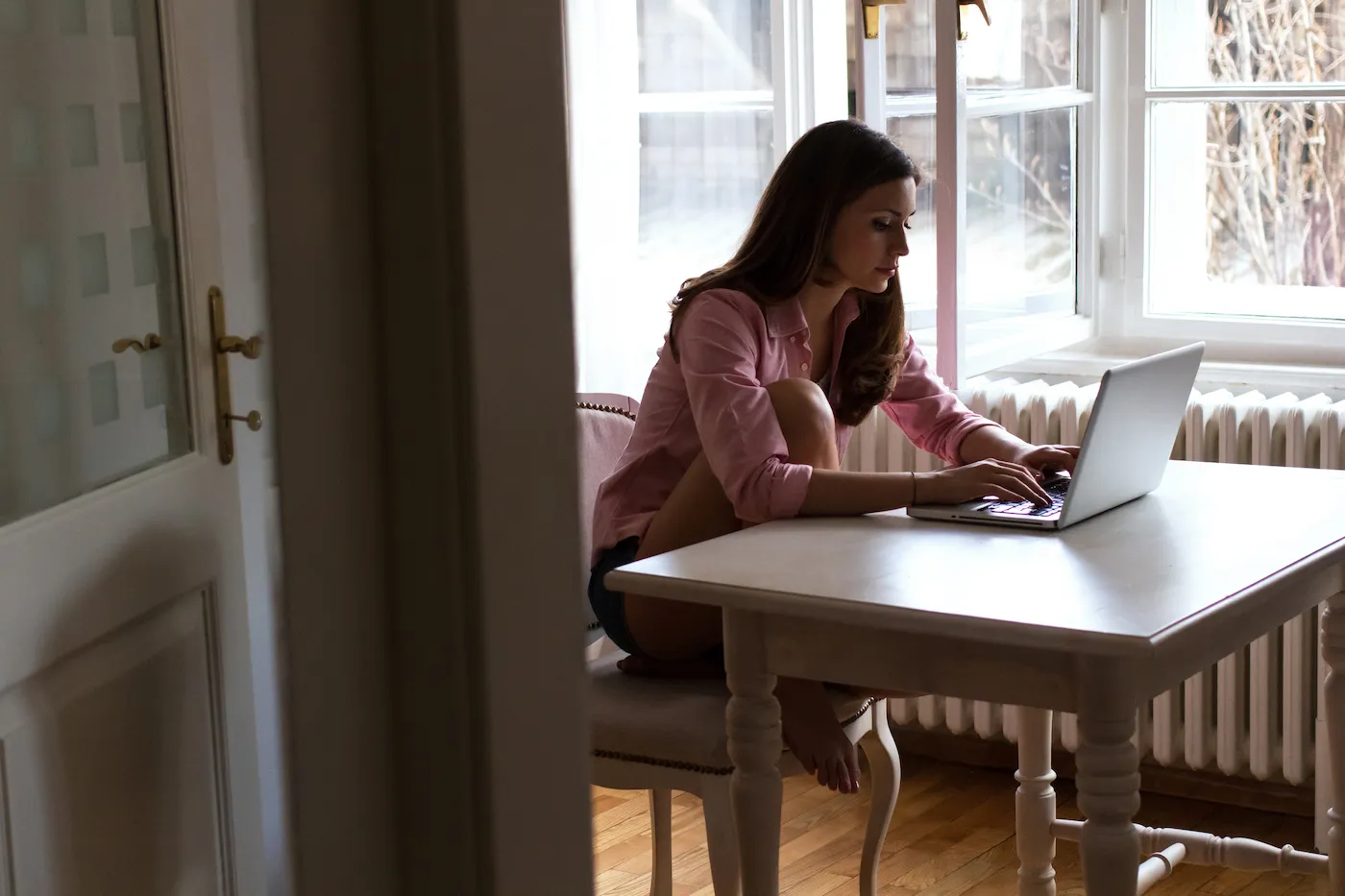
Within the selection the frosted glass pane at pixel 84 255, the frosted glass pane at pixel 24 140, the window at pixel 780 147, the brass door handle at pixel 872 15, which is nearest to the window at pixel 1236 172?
the window at pixel 780 147

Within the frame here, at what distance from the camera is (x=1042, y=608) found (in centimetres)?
141

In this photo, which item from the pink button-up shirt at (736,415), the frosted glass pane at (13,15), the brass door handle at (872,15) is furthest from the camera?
the brass door handle at (872,15)

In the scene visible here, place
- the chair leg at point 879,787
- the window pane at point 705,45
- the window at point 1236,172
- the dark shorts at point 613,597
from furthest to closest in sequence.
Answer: the window pane at point 705,45 < the window at point 1236,172 < the chair leg at point 879,787 < the dark shorts at point 613,597

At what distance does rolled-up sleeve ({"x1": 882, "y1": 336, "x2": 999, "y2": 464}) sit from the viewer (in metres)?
2.24

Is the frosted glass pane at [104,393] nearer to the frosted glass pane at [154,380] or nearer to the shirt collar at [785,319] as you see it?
the frosted glass pane at [154,380]

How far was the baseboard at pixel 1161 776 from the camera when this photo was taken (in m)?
2.67

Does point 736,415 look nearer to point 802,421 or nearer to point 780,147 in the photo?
point 802,421

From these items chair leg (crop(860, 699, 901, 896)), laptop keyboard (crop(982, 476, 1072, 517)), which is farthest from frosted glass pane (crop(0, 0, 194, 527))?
chair leg (crop(860, 699, 901, 896))

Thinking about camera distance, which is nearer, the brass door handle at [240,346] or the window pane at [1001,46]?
the brass door handle at [240,346]

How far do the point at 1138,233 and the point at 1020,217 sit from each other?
0.27 metres

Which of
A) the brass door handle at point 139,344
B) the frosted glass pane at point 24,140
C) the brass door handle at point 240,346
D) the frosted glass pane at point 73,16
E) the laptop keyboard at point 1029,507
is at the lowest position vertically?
the laptop keyboard at point 1029,507

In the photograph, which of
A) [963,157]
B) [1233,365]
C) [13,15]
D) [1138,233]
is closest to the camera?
[13,15]

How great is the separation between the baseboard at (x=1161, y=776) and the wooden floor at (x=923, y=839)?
2 centimetres

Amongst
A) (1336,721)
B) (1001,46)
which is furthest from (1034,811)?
(1001,46)
